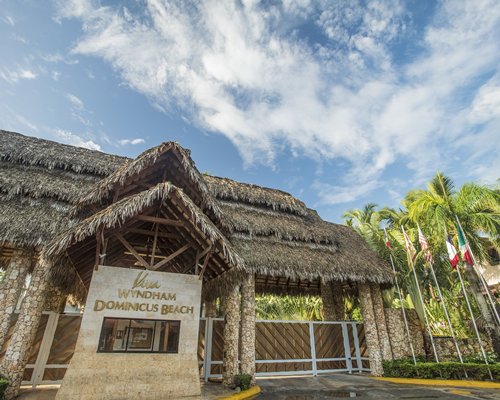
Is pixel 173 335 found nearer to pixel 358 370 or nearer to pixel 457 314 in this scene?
pixel 358 370

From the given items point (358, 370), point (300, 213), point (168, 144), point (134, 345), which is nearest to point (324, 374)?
point (358, 370)

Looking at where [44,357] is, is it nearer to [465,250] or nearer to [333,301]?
[333,301]

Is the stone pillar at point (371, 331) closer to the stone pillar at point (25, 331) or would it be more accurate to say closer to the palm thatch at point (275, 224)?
the palm thatch at point (275, 224)

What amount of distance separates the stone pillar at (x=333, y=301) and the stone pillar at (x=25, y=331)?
11.3 m

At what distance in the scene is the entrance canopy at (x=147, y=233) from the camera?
6309mm

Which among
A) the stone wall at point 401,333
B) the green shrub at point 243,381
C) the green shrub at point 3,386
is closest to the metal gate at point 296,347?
the stone wall at point 401,333

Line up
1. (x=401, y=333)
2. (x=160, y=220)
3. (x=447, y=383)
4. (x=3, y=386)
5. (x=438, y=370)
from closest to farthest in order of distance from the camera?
(x=3, y=386), (x=160, y=220), (x=447, y=383), (x=438, y=370), (x=401, y=333)

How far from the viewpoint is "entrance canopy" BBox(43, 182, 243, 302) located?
6.31m

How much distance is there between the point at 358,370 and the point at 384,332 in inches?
83.4

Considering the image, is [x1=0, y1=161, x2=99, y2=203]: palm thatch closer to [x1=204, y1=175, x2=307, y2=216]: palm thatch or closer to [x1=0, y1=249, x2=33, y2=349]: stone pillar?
[x1=0, y1=249, x2=33, y2=349]: stone pillar

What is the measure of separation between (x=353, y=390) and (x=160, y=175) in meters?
8.45

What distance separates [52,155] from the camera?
34.9 ft

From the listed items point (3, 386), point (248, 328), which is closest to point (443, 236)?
point (248, 328)

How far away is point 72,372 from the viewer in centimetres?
569
